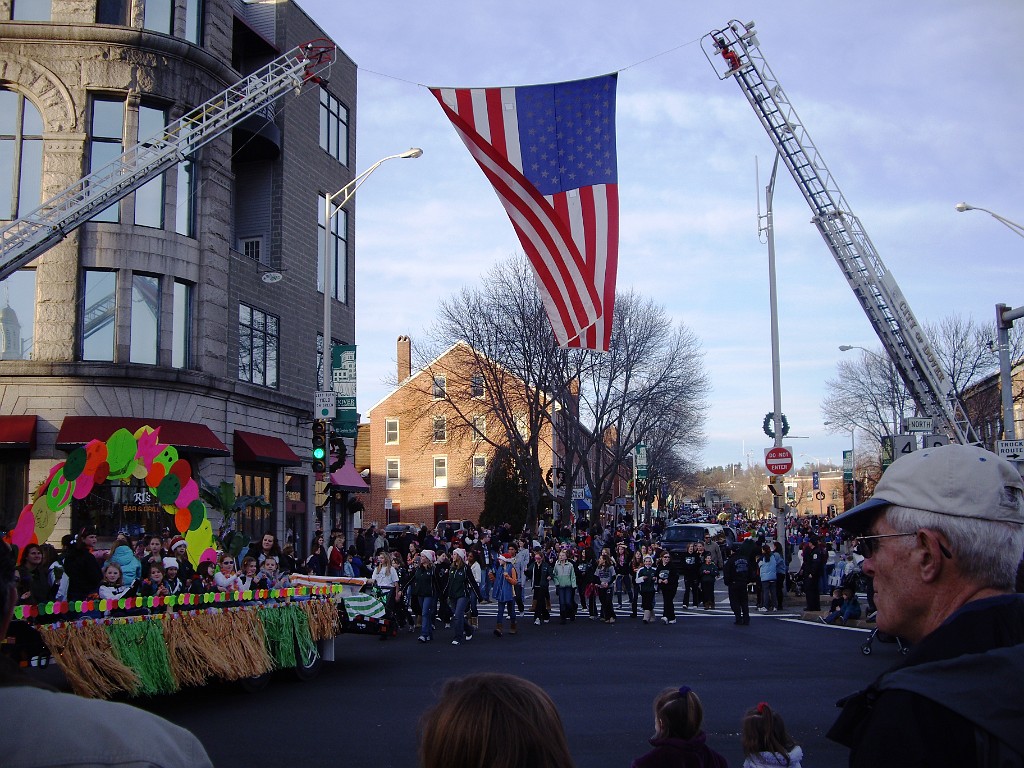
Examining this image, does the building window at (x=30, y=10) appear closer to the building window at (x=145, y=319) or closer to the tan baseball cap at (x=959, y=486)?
the building window at (x=145, y=319)

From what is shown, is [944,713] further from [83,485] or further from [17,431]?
[17,431]

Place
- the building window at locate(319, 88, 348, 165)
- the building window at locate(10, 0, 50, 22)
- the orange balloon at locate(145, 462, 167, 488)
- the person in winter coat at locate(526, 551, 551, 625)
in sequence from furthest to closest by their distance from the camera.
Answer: the building window at locate(319, 88, 348, 165), the building window at locate(10, 0, 50, 22), the person in winter coat at locate(526, 551, 551, 625), the orange balloon at locate(145, 462, 167, 488)

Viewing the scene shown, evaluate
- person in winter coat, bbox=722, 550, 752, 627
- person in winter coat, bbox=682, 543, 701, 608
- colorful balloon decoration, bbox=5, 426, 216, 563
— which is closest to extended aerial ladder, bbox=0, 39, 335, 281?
colorful balloon decoration, bbox=5, 426, 216, 563

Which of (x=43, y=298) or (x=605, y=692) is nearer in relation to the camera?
(x=605, y=692)

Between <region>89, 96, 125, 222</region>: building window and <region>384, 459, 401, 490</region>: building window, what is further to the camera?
<region>384, 459, 401, 490</region>: building window

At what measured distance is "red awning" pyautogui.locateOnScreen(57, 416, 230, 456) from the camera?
23641 mm

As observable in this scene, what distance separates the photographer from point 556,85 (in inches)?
474

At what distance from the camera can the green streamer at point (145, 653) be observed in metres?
10.8

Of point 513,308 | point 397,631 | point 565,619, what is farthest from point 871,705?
point 513,308

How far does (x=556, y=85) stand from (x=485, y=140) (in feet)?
3.78

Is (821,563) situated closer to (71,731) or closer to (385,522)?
(71,731)

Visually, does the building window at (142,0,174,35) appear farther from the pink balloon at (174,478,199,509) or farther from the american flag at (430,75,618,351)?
the american flag at (430,75,618,351)

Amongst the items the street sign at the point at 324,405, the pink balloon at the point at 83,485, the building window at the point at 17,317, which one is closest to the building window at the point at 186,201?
the building window at the point at 17,317

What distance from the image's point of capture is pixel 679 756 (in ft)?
16.3
